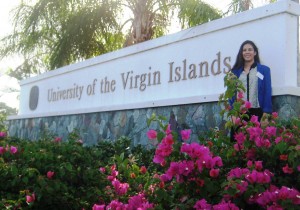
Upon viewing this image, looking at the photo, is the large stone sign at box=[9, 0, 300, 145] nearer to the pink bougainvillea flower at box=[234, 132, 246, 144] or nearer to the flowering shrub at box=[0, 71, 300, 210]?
the flowering shrub at box=[0, 71, 300, 210]

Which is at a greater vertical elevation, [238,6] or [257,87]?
[238,6]

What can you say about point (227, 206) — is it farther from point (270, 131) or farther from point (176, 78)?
point (176, 78)

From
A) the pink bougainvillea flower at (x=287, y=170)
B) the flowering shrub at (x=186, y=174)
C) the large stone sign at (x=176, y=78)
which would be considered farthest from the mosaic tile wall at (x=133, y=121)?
the pink bougainvillea flower at (x=287, y=170)

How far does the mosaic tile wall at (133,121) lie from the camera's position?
15.9 ft

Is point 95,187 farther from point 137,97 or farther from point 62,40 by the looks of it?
point 62,40

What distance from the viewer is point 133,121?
6926mm

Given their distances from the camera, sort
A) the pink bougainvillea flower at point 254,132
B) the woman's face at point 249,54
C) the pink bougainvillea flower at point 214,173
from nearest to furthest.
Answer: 1. the pink bougainvillea flower at point 214,173
2. the pink bougainvillea flower at point 254,132
3. the woman's face at point 249,54

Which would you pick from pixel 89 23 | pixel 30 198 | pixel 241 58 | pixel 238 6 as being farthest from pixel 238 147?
pixel 89 23

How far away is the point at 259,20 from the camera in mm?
5145

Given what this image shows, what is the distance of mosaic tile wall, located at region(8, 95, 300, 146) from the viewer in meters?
4.83

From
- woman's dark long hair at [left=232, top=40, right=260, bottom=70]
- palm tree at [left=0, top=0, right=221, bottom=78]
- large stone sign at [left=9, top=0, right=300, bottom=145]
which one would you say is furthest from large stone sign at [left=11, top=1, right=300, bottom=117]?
palm tree at [left=0, top=0, right=221, bottom=78]

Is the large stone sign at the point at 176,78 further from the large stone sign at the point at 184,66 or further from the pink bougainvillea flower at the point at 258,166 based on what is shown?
the pink bougainvillea flower at the point at 258,166

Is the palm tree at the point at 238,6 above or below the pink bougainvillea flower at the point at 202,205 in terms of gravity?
above

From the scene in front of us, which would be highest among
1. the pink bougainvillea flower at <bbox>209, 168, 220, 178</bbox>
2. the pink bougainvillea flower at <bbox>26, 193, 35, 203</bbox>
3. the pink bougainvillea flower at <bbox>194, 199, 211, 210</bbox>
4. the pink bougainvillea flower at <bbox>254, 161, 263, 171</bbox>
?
the pink bougainvillea flower at <bbox>254, 161, 263, 171</bbox>
